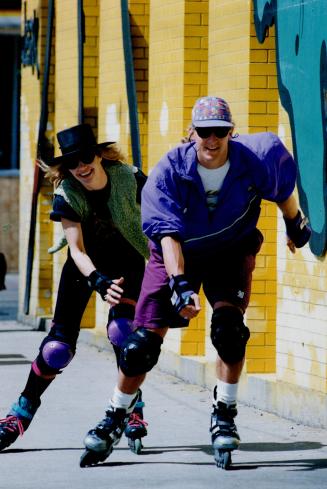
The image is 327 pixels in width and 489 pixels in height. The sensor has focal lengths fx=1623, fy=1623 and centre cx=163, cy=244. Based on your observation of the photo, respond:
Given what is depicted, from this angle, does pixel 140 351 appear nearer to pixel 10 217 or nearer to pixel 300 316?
pixel 300 316

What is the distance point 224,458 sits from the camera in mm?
7660

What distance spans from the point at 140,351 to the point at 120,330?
539 millimetres

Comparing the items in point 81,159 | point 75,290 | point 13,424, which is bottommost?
point 13,424

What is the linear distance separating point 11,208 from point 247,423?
1771 cm

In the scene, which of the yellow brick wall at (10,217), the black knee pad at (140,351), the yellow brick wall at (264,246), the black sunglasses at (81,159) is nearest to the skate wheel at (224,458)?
the black knee pad at (140,351)

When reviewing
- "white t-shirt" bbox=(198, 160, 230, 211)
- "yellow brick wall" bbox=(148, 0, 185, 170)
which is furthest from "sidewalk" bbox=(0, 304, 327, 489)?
"yellow brick wall" bbox=(148, 0, 185, 170)

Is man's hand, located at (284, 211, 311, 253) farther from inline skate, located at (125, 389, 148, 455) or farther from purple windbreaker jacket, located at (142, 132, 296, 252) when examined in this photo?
inline skate, located at (125, 389, 148, 455)

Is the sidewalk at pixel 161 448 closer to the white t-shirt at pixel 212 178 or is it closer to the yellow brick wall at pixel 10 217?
the white t-shirt at pixel 212 178

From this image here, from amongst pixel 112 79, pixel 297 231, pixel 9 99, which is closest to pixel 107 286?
pixel 297 231

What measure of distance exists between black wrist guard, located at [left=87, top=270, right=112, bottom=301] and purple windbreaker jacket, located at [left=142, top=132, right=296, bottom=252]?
0.41 metres

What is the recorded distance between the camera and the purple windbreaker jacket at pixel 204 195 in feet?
24.5

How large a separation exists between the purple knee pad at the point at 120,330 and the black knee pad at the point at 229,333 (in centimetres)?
64

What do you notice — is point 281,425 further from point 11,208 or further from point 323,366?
point 11,208

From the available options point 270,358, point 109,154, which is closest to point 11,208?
point 270,358
